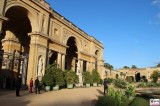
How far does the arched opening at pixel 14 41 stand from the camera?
25.2 m

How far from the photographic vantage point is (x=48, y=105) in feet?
42.3

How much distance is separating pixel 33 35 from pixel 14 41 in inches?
202

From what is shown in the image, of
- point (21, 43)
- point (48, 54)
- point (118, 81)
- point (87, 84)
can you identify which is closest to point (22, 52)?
point (21, 43)

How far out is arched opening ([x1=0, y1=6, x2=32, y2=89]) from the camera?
25156mm

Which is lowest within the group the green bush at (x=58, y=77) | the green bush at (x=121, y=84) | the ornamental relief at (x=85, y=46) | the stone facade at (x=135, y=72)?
the green bush at (x=121, y=84)

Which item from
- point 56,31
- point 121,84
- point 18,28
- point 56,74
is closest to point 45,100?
point 56,74

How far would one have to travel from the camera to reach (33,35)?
23.6 metres

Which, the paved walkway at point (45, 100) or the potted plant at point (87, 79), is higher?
the potted plant at point (87, 79)

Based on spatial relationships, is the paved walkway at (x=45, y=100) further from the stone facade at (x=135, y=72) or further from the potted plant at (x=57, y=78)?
the stone facade at (x=135, y=72)

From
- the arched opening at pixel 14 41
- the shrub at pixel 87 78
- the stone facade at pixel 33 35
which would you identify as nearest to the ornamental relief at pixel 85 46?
the stone facade at pixel 33 35

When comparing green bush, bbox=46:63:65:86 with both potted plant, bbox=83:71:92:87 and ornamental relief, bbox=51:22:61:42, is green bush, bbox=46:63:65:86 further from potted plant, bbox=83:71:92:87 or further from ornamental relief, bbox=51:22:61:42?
potted plant, bbox=83:71:92:87

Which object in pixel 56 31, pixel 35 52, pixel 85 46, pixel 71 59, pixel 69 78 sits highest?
pixel 56 31

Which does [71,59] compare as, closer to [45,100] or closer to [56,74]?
[56,74]

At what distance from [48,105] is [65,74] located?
13.2 m
